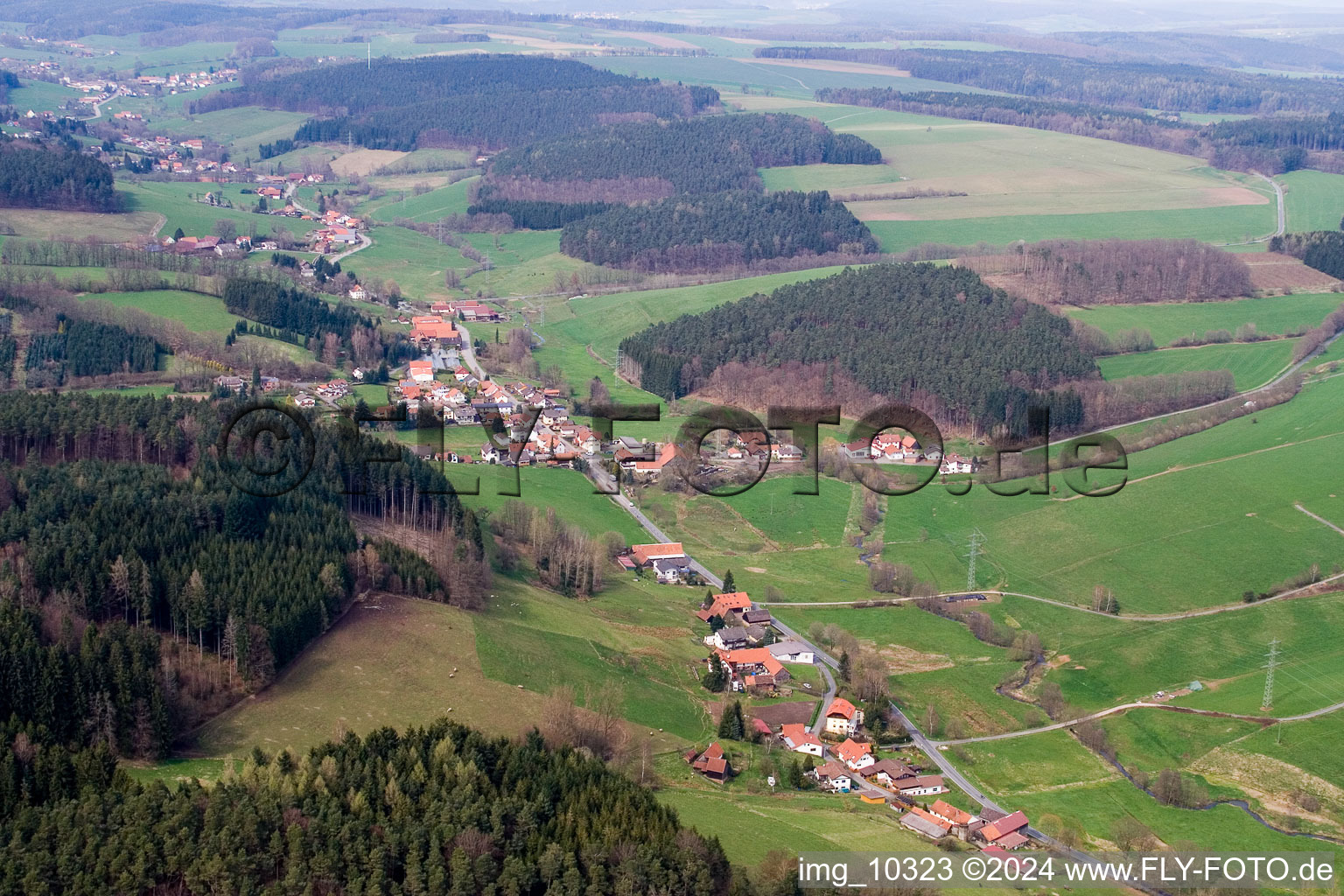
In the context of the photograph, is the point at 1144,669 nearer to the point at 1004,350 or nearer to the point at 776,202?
the point at 1004,350

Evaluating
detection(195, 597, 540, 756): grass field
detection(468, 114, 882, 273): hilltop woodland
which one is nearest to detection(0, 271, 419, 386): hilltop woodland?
detection(468, 114, 882, 273): hilltop woodland

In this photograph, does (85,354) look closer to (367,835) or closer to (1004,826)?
(367,835)

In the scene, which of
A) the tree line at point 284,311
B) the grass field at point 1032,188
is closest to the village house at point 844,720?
the tree line at point 284,311

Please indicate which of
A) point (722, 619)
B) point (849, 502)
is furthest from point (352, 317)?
point (722, 619)

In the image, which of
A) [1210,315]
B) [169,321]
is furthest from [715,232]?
[169,321]

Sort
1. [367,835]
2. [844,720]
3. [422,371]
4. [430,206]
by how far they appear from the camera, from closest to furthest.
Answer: [367,835]
[844,720]
[422,371]
[430,206]

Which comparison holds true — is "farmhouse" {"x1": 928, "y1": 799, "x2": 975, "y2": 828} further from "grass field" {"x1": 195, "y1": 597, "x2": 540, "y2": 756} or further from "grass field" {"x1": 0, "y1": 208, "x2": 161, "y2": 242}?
"grass field" {"x1": 0, "y1": 208, "x2": 161, "y2": 242}
